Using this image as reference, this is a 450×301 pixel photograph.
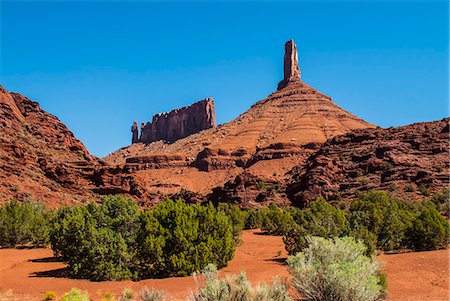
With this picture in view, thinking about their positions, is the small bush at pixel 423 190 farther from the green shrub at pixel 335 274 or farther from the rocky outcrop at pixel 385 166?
the green shrub at pixel 335 274

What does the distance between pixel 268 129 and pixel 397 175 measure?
65667 mm

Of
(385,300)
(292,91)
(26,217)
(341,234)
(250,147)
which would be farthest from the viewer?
(292,91)

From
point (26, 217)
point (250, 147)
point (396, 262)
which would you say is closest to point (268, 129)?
point (250, 147)

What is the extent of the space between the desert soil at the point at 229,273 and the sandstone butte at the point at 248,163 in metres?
28.9

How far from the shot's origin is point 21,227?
29.1 m

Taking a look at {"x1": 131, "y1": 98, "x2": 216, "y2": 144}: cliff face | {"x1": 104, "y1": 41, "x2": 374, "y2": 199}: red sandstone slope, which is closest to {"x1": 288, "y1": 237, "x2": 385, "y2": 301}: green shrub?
{"x1": 104, "y1": 41, "x2": 374, "y2": 199}: red sandstone slope

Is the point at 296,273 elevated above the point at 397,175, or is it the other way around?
the point at 397,175

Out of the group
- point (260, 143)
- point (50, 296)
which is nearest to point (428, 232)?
point (50, 296)

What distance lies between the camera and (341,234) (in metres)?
19.7

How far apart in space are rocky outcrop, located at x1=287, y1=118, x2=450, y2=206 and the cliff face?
9510 centimetres

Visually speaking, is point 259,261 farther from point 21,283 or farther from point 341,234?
point 21,283

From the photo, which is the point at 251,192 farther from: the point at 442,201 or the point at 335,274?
the point at 335,274

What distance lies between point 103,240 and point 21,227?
15339mm

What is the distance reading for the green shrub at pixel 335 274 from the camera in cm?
845
